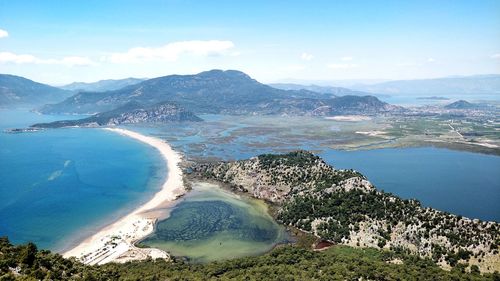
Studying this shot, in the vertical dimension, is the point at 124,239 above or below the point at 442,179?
above

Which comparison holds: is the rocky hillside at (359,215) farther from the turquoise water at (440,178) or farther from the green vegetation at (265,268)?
the turquoise water at (440,178)

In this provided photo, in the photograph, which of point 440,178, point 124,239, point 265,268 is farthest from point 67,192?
point 440,178

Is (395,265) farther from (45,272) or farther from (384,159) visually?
(384,159)

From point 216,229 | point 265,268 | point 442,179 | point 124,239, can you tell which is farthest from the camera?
point 442,179

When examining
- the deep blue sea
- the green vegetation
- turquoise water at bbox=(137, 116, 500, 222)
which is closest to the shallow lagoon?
the green vegetation

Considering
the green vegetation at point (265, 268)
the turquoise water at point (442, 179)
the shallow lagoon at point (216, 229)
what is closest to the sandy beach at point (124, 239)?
the shallow lagoon at point (216, 229)

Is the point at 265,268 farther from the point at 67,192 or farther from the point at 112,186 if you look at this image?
the point at 67,192

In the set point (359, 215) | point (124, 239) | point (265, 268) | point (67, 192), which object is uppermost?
point (359, 215)
